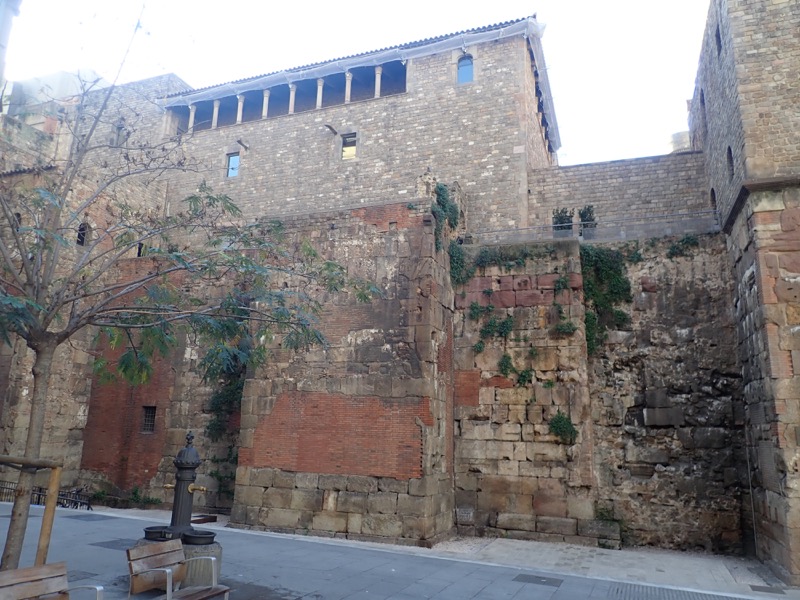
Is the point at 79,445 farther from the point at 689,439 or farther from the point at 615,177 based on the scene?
the point at 615,177

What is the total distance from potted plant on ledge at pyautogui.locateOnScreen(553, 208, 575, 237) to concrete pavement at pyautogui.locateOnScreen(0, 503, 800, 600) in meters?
6.93

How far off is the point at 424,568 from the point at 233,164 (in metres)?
20.1

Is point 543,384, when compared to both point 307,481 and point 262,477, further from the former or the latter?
point 262,477

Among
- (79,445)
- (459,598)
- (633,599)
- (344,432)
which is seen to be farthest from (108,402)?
(633,599)

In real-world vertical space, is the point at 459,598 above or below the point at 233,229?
below

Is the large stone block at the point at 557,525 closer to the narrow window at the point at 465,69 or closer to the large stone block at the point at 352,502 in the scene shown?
the large stone block at the point at 352,502

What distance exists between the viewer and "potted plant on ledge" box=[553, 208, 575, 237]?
46.6ft

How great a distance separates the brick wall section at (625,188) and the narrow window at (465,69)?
4.54m

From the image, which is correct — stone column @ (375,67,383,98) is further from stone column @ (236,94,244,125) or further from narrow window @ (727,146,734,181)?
narrow window @ (727,146,734,181)

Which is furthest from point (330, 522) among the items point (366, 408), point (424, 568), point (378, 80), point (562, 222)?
point (378, 80)

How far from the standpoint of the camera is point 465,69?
72.4ft

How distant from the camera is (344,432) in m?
12.1

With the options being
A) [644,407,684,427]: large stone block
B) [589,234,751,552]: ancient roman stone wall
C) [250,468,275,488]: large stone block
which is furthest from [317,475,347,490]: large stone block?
[644,407,684,427]: large stone block

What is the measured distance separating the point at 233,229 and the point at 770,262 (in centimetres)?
899
